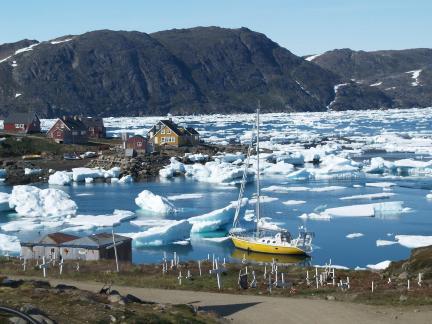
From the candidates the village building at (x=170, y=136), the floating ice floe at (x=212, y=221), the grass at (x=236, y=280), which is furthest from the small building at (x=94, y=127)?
the grass at (x=236, y=280)

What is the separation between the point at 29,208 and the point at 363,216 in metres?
13.5

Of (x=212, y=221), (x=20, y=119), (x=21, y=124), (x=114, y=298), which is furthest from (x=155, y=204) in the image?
(x=20, y=119)

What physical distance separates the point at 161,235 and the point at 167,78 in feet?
445

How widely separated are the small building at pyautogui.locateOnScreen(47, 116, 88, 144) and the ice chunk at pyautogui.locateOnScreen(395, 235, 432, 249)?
3752 cm

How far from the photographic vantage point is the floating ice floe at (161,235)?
24312 mm

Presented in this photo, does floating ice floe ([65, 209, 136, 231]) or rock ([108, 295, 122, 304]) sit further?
floating ice floe ([65, 209, 136, 231])

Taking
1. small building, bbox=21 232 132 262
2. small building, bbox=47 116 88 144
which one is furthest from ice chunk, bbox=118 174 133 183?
small building, bbox=21 232 132 262

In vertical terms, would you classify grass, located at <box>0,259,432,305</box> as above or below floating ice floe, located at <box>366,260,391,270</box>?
above

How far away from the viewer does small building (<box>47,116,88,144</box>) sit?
188 ft

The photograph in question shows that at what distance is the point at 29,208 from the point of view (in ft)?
101

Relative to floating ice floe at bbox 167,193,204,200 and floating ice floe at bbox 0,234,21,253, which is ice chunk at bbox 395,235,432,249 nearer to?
floating ice floe at bbox 0,234,21,253

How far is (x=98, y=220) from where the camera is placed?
2842 centimetres

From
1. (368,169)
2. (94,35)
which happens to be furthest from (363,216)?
(94,35)

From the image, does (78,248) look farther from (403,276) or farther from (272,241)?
(403,276)
